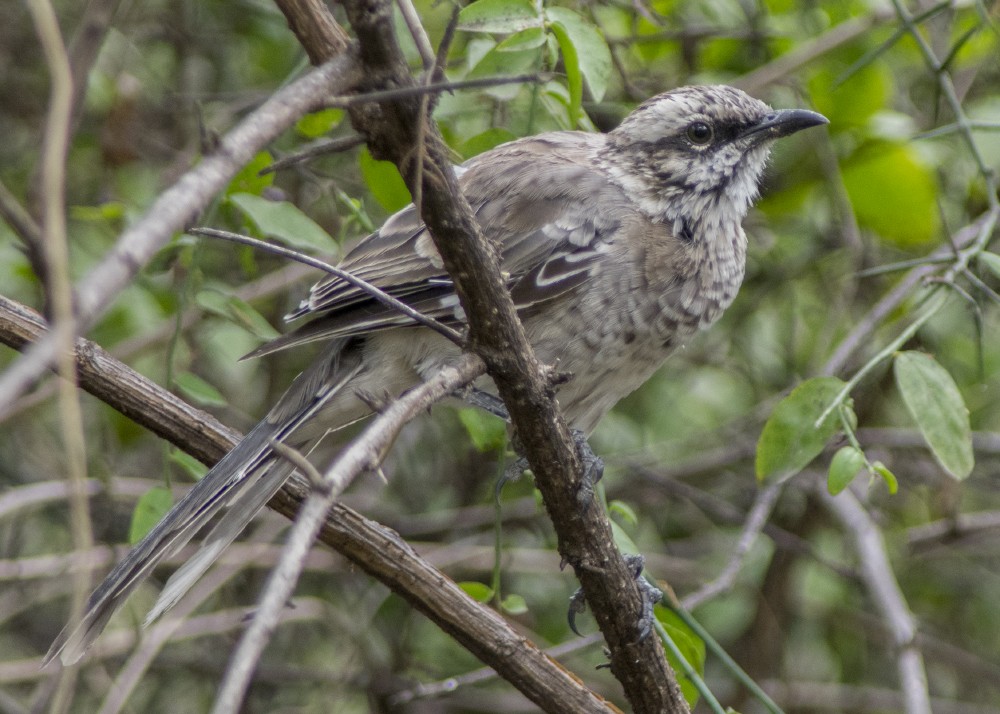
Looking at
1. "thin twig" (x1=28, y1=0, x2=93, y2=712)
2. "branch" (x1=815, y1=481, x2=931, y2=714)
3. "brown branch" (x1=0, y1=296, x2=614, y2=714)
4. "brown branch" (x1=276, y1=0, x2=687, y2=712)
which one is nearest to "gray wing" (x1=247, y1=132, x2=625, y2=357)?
"brown branch" (x1=0, y1=296, x2=614, y2=714)

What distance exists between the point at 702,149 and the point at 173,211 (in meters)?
2.51

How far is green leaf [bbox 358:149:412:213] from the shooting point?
10.1ft

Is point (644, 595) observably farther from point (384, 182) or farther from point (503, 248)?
point (384, 182)

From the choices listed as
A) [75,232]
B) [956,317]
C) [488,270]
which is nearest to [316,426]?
[488,270]

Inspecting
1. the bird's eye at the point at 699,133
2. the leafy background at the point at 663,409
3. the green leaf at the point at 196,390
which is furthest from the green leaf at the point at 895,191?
the green leaf at the point at 196,390

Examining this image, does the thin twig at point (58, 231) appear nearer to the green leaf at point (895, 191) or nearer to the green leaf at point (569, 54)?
the green leaf at point (569, 54)

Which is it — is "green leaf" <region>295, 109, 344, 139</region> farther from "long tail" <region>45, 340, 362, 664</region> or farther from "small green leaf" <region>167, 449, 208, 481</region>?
"small green leaf" <region>167, 449, 208, 481</region>

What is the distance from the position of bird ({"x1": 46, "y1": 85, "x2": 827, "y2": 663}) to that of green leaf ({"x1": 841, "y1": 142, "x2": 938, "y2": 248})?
932 millimetres

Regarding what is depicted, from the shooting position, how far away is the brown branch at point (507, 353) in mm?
1510

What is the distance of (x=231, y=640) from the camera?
4.47 metres

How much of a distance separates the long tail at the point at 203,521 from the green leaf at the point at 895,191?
2320 millimetres

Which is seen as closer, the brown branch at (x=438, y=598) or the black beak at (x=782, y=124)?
the brown branch at (x=438, y=598)

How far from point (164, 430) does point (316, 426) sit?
27.1 inches

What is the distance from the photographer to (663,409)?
4.94 meters
